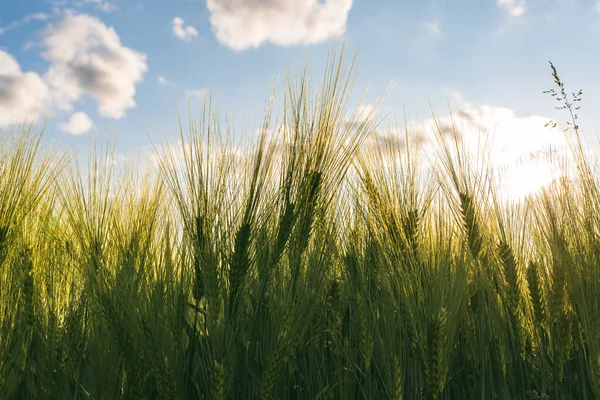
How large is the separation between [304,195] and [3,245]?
1133 mm

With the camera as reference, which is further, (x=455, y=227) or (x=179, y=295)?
(x=455, y=227)

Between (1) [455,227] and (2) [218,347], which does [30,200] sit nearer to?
(2) [218,347]

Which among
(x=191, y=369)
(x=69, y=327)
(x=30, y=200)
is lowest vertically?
(x=191, y=369)

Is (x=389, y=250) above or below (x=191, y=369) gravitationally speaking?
above

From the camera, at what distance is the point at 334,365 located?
195cm

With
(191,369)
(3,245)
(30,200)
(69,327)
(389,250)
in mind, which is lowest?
(191,369)

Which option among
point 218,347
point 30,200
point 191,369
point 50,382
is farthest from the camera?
point 30,200

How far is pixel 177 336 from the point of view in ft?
5.38

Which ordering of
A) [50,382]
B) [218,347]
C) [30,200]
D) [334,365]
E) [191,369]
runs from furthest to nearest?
[30,200] → [334,365] → [50,382] → [191,369] → [218,347]

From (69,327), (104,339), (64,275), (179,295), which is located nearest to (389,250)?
(179,295)

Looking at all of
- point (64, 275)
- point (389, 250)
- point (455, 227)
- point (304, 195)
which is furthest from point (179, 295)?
point (455, 227)

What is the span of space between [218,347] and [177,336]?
215 mm

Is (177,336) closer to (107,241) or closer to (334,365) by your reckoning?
(334,365)

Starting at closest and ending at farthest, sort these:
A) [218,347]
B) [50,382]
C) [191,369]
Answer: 1. [218,347]
2. [191,369]
3. [50,382]
